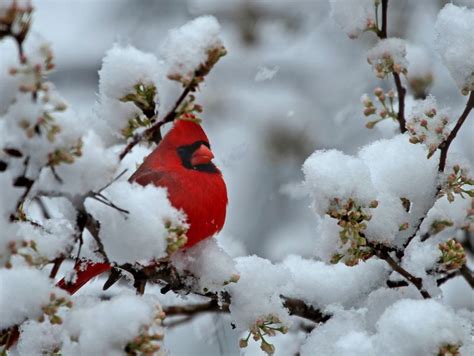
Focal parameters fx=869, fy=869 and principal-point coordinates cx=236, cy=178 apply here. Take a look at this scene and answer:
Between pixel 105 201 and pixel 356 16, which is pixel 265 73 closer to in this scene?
pixel 356 16

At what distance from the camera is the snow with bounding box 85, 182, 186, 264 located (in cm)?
130

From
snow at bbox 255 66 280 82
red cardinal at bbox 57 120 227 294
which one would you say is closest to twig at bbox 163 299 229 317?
red cardinal at bbox 57 120 227 294

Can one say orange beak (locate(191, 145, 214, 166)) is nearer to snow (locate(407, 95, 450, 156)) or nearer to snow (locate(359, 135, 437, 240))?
snow (locate(359, 135, 437, 240))

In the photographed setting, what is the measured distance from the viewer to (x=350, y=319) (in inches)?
67.9

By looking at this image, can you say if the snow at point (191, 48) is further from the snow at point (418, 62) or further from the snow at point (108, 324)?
the snow at point (418, 62)

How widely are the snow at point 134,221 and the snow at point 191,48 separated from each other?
0.21 metres

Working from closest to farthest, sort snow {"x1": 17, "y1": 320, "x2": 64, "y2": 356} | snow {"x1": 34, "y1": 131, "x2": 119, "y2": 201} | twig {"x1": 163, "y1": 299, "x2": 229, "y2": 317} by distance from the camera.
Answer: snow {"x1": 34, "y1": 131, "x2": 119, "y2": 201} < snow {"x1": 17, "y1": 320, "x2": 64, "y2": 356} < twig {"x1": 163, "y1": 299, "x2": 229, "y2": 317}

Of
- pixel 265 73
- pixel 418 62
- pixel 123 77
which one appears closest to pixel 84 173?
pixel 123 77

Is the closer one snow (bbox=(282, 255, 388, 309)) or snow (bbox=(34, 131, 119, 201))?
snow (bbox=(34, 131, 119, 201))

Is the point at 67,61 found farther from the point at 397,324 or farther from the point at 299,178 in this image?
the point at 397,324

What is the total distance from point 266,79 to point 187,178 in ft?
5.52

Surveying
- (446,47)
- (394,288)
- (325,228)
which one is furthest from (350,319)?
(446,47)

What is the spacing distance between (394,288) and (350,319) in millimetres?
113

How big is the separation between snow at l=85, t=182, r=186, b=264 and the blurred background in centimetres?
180
